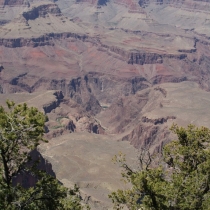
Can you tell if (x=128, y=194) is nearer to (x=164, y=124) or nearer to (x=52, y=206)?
(x=52, y=206)

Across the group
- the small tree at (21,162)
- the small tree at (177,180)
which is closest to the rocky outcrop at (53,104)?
the small tree at (177,180)

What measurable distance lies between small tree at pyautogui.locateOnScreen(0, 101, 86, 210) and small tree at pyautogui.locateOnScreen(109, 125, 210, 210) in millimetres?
5029

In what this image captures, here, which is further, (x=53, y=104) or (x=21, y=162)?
(x=53, y=104)

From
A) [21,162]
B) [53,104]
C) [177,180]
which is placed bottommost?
[53,104]

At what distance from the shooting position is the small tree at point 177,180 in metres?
24.0

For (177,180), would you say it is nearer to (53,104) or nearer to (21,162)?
(21,162)

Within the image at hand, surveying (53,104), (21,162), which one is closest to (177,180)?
(21,162)

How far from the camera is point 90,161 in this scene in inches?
3930

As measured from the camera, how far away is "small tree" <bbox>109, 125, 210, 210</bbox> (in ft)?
78.9

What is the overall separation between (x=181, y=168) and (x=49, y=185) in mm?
10066

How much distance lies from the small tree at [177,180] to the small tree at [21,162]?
16.5 feet

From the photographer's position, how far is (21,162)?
2456 centimetres

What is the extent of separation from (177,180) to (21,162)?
10.5 meters

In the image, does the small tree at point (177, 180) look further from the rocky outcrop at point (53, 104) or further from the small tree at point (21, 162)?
the rocky outcrop at point (53, 104)
